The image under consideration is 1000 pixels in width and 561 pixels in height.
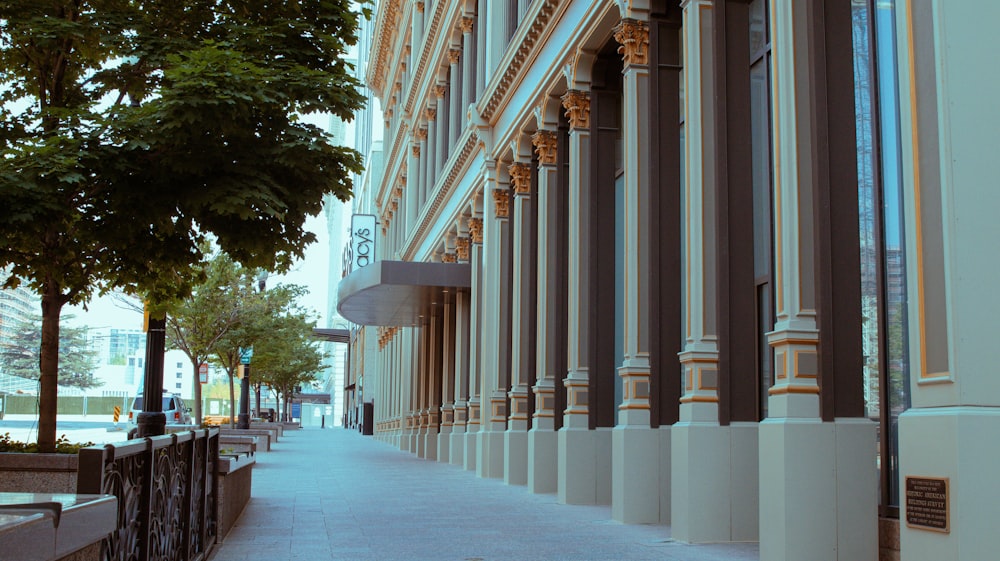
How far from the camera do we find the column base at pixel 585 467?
49.1ft

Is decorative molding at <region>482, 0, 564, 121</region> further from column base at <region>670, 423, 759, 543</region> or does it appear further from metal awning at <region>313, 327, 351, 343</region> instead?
metal awning at <region>313, 327, 351, 343</region>

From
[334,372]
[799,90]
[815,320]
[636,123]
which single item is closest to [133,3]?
[636,123]

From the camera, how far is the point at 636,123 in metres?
13.0

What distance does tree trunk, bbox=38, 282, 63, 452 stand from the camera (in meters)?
11.2

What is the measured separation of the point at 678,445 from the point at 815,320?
8.19 ft

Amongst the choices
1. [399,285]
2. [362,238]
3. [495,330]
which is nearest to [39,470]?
[495,330]

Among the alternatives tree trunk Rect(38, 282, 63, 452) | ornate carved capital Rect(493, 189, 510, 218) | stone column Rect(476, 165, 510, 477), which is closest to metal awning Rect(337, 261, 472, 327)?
stone column Rect(476, 165, 510, 477)

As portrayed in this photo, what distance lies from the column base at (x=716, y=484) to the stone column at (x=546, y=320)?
6.60m

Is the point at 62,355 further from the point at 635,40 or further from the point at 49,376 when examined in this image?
the point at 635,40

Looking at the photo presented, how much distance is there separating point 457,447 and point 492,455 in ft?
19.9

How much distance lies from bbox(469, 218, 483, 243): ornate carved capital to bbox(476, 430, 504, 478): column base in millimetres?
5663

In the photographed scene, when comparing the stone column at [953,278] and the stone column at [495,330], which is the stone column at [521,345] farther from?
the stone column at [953,278]

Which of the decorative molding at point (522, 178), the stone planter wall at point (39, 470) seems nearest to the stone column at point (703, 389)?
the stone planter wall at point (39, 470)

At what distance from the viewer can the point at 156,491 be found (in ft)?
18.6
